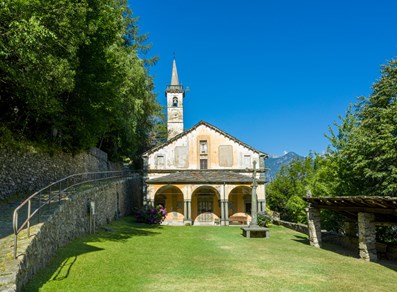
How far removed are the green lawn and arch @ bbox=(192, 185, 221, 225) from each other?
631 inches

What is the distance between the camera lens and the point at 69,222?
474 inches

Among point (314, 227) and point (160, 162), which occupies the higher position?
point (160, 162)

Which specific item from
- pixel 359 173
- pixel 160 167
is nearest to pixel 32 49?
pixel 359 173

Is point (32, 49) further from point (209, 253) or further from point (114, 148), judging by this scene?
point (114, 148)

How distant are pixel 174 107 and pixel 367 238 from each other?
3389 cm

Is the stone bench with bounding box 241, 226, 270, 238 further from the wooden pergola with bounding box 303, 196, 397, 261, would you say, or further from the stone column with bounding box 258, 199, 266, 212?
the stone column with bounding box 258, 199, 266, 212

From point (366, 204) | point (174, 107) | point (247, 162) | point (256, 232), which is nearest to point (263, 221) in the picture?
point (256, 232)

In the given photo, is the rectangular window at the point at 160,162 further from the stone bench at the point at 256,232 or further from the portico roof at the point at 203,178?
the stone bench at the point at 256,232

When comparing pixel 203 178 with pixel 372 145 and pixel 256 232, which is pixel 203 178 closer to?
pixel 256 232

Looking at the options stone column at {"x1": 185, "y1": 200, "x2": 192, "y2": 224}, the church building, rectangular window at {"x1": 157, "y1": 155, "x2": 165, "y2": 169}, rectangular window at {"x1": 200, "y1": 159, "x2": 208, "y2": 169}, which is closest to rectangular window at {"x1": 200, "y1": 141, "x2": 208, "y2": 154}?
the church building

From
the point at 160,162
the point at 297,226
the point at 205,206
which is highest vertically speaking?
the point at 160,162

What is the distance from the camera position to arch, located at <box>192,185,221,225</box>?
29731 millimetres

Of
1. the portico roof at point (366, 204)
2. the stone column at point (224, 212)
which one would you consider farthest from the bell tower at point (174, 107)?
the portico roof at point (366, 204)

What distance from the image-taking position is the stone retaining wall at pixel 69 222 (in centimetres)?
724
